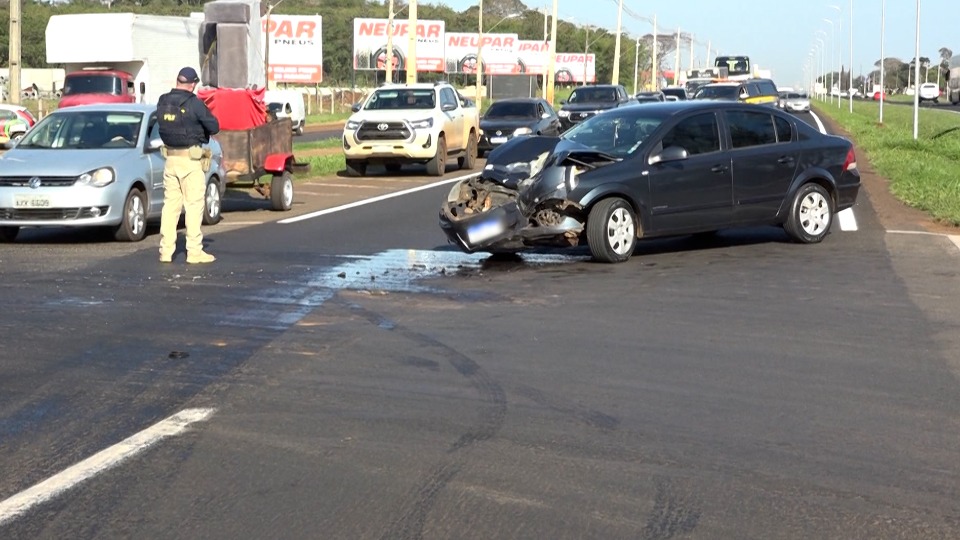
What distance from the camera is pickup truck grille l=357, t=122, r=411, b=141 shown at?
88.9ft

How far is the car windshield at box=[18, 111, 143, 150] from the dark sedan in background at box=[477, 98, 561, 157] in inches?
671

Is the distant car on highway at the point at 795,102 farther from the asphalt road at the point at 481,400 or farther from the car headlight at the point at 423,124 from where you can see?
the asphalt road at the point at 481,400

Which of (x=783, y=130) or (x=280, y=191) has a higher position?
(x=783, y=130)

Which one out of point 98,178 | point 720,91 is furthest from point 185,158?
point 720,91

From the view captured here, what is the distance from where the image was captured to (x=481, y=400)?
7.43m

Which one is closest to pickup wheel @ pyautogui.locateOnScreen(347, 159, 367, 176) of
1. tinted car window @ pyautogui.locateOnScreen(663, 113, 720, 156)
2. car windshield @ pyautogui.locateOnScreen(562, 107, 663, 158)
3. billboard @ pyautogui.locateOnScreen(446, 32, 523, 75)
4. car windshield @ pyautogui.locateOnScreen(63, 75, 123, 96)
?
car windshield @ pyautogui.locateOnScreen(562, 107, 663, 158)

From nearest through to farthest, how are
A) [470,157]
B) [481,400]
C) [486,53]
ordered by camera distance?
[481,400], [470,157], [486,53]

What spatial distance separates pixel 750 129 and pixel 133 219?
280 inches

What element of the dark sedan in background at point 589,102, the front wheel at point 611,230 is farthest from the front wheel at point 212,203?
the dark sedan in background at point 589,102

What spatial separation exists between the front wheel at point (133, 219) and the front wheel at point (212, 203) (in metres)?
1.66

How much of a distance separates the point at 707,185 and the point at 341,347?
6.19 metres

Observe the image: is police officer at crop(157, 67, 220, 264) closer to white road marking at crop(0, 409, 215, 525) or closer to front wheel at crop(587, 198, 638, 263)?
front wheel at crop(587, 198, 638, 263)

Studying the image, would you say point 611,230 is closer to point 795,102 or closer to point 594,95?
point 594,95

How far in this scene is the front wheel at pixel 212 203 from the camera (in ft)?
57.9
